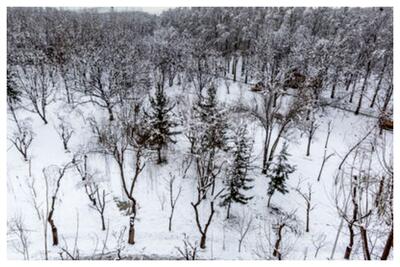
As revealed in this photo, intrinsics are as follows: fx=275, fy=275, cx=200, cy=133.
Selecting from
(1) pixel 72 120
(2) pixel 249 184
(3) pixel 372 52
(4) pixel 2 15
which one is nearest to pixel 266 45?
(3) pixel 372 52

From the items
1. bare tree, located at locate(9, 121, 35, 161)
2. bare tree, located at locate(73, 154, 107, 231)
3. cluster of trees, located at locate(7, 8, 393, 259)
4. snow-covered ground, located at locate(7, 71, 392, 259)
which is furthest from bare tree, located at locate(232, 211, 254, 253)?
bare tree, located at locate(9, 121, 35, 161)

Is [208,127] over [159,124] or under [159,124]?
over

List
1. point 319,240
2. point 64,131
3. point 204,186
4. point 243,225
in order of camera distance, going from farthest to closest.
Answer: point 64,131 → point 243,225 → point 319,240 → point 204,186

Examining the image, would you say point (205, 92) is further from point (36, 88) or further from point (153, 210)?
point (153, 210)

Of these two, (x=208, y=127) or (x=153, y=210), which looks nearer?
(x=153, y=210)

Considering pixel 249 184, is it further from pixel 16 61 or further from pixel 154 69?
pixel 16 61

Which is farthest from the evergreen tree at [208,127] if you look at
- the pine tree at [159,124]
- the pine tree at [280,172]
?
the pine tree at [280,172]

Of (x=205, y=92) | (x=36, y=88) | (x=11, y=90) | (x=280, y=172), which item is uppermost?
(x=36, y=88)

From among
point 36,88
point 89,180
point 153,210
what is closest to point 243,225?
point 153,210
